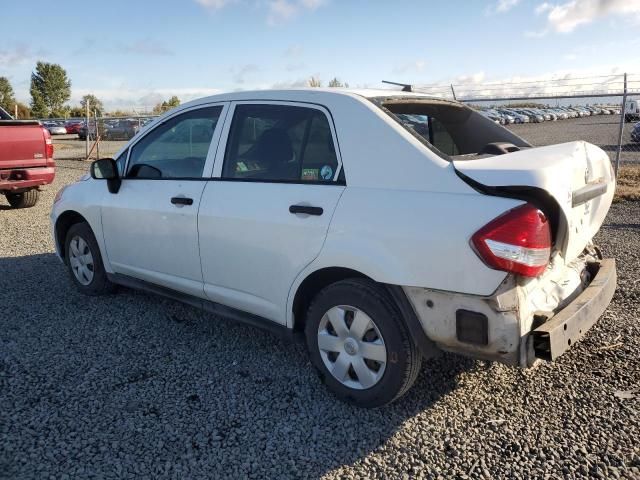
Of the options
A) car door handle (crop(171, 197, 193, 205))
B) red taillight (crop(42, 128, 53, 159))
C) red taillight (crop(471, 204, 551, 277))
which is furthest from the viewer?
red taillight (crop(42, 128, 53, 159))

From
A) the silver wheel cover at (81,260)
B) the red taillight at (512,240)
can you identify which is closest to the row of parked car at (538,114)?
the silver wheel cover at (81,260)

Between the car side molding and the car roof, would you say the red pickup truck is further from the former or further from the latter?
the car roof

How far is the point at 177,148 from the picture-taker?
4.22 meters

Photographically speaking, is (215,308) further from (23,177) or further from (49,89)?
(49,89)

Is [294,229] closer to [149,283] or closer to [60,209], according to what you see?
[149,283]

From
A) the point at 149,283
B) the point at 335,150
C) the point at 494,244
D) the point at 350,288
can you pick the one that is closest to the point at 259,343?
the point at 149,283

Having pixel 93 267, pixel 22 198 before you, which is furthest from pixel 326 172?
pixel 22 198

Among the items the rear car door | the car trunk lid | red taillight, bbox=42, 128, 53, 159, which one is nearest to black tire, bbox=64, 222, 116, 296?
the rear car door

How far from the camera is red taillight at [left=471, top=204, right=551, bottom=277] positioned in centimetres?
253

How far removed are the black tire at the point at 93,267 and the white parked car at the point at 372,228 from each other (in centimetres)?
80

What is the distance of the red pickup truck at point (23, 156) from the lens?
28.6ft

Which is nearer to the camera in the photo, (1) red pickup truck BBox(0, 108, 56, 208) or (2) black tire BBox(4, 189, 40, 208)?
(1) red pickup truck BBox(0, 108, 56, 208)

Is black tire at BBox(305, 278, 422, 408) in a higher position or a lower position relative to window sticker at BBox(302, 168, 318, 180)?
lower

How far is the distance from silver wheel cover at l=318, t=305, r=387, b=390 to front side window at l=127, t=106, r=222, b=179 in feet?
4.87
